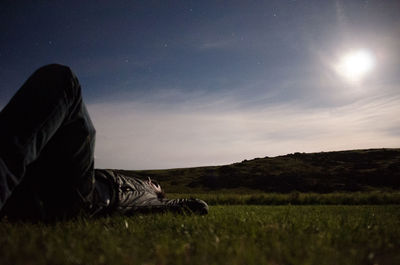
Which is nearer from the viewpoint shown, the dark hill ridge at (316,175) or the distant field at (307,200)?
the distant field at (307,200)

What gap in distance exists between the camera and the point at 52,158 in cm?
230

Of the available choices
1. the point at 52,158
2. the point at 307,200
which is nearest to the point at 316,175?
the point at 307,200

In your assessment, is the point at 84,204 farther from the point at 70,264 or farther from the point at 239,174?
the point at 239,174

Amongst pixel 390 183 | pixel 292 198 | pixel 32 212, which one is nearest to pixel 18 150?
pixel 32 212

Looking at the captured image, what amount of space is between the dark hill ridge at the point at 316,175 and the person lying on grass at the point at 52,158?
32146 mm

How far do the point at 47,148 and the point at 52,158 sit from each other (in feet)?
0.33

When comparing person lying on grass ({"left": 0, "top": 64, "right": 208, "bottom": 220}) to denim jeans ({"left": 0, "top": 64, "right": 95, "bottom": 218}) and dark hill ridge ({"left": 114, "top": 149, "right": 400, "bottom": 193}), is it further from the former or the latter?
dark hill ridge ({"left": 114, "top": 149, "right": 400, "bottom": 193})

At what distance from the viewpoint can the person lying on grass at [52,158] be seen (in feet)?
5.27

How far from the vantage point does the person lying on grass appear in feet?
5.27

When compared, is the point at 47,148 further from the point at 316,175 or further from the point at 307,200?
the point at 316,175

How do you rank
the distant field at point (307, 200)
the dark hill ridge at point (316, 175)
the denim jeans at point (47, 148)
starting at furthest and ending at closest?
the dark hill ridge at point (316, 175) → the distant field at point (307, 200) → the denim jeans at point (47, 148)

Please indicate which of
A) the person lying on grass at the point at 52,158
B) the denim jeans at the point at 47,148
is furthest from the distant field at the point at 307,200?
the denim jeans at the point at 47,148

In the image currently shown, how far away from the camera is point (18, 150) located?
1.57 meters

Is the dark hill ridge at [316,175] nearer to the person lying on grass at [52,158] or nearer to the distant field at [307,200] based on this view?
the distant field at [307,200]
